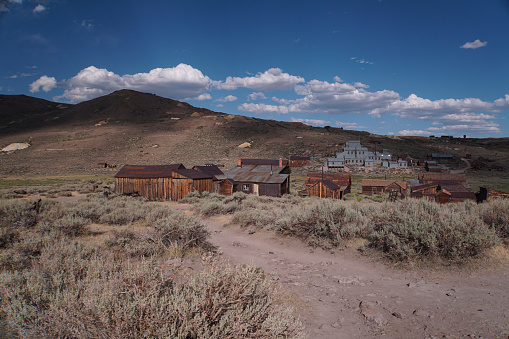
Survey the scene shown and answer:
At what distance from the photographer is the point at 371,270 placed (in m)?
6.99

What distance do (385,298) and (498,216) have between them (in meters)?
5.41

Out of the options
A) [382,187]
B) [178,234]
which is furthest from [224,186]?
[178,234]

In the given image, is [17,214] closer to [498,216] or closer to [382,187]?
[498,216]

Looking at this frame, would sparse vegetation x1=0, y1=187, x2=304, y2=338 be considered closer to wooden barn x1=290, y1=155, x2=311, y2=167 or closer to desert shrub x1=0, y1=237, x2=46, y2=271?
desert shrub x1=0, y1=237, x2=46, y2=271

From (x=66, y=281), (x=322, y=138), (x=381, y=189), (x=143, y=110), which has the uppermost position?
(x=143, y=110)

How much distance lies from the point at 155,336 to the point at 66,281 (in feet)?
7.32

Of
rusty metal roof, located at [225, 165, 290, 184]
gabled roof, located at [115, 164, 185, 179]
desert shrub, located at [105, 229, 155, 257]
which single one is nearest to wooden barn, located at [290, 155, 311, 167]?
rusty metal roof, located at [225, 165, 290, 184]

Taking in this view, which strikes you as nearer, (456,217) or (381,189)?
(456,217)

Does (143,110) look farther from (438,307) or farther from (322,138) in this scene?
(438,307)

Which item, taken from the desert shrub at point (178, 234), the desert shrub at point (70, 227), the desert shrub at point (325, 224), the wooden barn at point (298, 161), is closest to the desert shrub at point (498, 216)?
the desert shrub at point (325, 224)

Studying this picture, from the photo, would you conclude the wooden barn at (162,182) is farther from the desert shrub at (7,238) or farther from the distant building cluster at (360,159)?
the distant building cluster at (360,159)

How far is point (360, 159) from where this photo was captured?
63.0 metres

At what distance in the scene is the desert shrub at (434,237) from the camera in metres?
6.78

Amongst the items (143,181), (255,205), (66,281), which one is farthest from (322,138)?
(66,281)
